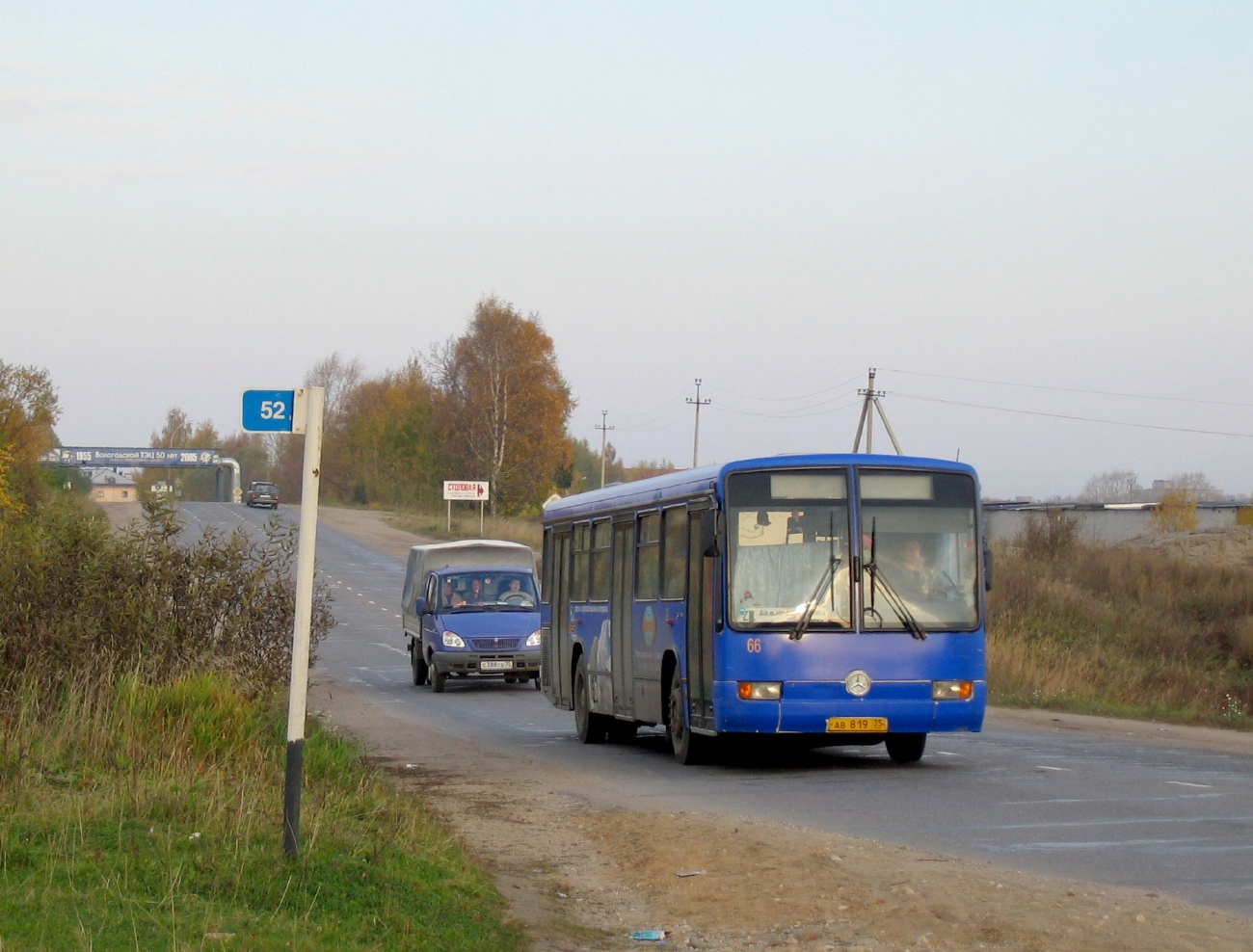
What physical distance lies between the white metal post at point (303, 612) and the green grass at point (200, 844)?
272 mm

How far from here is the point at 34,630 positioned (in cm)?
1307

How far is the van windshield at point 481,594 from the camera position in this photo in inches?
1133

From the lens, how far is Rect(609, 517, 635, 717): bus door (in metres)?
17.6

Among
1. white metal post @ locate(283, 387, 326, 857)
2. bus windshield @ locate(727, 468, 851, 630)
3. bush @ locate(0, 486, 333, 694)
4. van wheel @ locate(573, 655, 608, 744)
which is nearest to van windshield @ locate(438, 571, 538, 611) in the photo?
van wheel @ locate(573, 655, 608, 744)

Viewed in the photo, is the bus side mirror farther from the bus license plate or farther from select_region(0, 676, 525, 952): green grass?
select_region(0, 676, 525, 952): green grass

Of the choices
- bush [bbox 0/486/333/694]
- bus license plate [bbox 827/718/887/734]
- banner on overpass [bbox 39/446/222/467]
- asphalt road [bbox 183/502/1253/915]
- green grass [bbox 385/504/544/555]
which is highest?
banner on overpass [bbox 39/446/222/467]

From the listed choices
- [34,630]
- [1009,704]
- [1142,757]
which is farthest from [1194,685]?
[34,630]

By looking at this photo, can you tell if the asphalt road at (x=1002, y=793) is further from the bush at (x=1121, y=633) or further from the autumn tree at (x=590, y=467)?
the autumn tree at (x=590, y=467)

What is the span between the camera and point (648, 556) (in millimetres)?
17047

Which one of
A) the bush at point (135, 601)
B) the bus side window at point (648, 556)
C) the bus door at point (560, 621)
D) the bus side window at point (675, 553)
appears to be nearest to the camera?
the bush at point (135, 601)

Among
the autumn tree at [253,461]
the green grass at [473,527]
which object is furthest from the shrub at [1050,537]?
the autumn tree at [253,461]

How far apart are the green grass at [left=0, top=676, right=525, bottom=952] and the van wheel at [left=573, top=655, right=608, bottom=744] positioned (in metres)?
6.66

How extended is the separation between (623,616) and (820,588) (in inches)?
147

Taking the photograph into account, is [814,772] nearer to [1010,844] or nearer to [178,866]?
[1010,844]
